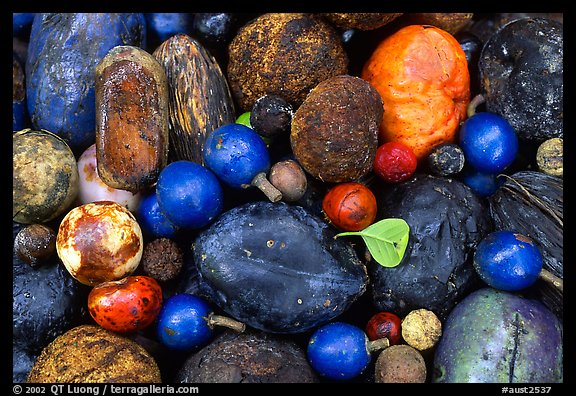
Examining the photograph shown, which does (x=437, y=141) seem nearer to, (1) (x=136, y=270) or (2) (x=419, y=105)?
(2) (x=419, y=105)

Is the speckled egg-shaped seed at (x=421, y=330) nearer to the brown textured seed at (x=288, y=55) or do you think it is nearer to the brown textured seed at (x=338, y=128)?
the brown textured seed at (x=338, y=128)

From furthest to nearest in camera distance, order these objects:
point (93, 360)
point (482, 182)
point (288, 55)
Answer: point (482, 182)
point (288, 55)
point (93, 360)

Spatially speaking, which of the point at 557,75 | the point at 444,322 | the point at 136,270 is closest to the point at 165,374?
the point at 136,270

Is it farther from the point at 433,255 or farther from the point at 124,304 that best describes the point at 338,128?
the point at 124,304

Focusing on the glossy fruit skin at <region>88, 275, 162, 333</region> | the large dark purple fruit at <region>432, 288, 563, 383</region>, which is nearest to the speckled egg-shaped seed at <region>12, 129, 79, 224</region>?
the glossy fruit skin at <region>88, 275, 162, 333</region>

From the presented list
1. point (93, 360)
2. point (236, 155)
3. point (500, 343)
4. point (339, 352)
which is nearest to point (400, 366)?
point (339, 352)

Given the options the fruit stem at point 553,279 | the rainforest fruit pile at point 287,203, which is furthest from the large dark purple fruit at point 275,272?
the fruit stem at point 553,279
